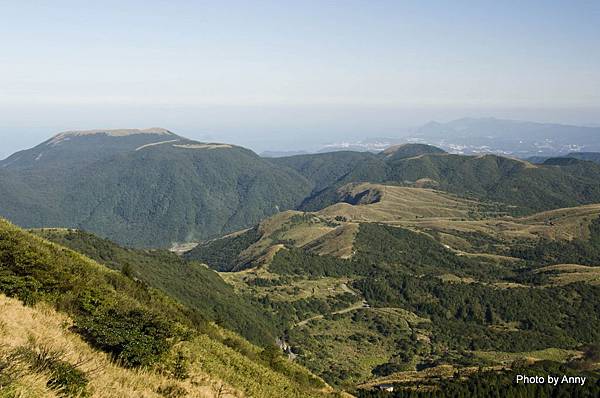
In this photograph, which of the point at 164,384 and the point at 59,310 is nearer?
the point at 164,384

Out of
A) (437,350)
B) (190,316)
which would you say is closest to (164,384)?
(190,316)

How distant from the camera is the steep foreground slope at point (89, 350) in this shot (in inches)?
404

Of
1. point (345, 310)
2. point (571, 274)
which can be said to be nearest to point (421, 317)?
point (345, 310)

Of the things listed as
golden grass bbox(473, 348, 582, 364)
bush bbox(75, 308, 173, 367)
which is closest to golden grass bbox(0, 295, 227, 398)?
bush bbox(75, 308, 173, 367)

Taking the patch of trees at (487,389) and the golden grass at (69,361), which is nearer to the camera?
the golden grass at (69,361)

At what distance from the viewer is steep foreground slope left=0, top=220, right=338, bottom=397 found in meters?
10.2

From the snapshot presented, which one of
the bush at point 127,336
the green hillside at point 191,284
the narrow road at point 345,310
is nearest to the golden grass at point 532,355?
the narrow road at point 345,310

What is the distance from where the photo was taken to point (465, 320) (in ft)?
530

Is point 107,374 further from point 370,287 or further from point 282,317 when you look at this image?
point 370,287

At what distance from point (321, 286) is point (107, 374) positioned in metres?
173

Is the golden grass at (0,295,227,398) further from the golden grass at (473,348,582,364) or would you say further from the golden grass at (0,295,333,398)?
the golden grass at (473,348,582,364)

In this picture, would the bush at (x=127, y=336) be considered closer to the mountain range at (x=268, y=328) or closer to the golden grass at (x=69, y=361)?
the mountain range at (x=268, y=328)

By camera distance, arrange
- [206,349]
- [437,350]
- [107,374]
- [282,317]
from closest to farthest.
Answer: [107,374]
[206,349]
[437,350]
[282,317]

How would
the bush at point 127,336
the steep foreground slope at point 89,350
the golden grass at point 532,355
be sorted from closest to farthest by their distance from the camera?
the steep foreground slope at point 89,350
the bush at point 127,336
the golden grass at point 532,355
